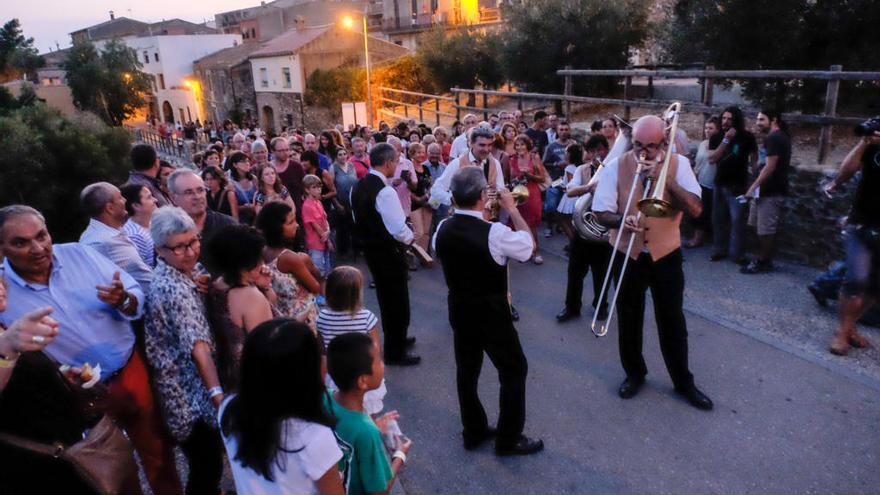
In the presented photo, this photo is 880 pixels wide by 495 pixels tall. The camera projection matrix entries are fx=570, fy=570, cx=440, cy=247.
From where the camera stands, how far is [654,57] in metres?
17.0

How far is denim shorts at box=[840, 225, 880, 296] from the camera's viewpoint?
4488mm

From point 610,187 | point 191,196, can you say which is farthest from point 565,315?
point 191,196

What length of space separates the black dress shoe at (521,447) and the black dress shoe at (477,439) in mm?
132

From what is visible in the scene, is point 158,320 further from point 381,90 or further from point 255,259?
point 381,90

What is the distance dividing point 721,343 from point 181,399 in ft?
14.4

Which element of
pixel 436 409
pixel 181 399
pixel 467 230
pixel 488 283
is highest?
pixel 467 230

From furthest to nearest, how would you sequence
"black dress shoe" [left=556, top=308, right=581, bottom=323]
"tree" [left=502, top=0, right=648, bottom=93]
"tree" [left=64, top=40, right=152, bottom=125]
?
"tree" [left=64, top=40, right=152, bottom=125] < "tree" [left=502, top=0, right=648, bottom=93] < "black dress shoe" [left=556, top=308, right=581, bottom=323]

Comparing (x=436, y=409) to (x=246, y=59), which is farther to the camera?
(x=246, y=59)

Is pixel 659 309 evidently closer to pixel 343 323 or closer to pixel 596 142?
pixel 343 323

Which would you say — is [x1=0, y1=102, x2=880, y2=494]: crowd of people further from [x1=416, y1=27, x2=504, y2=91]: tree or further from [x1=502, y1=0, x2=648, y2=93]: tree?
[x1=416, y1=27, x2=504, y2=91]: tree

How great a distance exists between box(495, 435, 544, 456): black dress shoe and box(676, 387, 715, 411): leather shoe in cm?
124

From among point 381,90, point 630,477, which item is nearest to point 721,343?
point 630,477

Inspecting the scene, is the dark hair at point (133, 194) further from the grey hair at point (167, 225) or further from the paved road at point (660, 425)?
the paved road at point (660, 425)

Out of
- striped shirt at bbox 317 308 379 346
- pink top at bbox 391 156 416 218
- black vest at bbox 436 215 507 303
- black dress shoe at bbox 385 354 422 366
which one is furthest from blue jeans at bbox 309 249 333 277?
black vest at bbox 436 215 507 303
